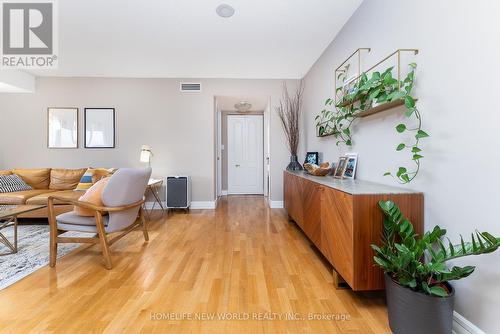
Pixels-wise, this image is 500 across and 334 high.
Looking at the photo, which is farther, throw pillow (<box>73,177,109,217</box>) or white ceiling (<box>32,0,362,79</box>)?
white ceiling (<box>32,0,362,79</box>)

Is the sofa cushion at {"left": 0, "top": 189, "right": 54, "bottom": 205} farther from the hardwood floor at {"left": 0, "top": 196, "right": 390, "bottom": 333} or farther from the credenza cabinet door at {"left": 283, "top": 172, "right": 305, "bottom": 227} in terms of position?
the credenza cabinet door at {"left": 283, "top": 172, "right": 305, "bottom": 227}

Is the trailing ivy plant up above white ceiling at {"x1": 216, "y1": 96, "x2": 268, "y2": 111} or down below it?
below

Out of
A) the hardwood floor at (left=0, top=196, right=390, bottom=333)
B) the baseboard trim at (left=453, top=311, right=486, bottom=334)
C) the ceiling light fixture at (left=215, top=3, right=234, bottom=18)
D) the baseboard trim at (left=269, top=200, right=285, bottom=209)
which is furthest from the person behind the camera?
the baseboard trim at (left=269, top=200, right=285, bottom=209)

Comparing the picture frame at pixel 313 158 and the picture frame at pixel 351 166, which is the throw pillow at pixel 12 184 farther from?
the picture frame at pixel 351 166

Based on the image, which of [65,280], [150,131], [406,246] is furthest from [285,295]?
[150,131]

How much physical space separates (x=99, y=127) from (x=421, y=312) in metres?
5.15

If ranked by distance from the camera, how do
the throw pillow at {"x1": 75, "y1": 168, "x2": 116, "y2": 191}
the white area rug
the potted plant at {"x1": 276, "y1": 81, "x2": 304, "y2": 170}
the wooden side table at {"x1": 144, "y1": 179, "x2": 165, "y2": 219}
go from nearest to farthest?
the white area rug → the throw pillow at {"x1": 75, "y1": 168, "x2": 116, "y2": 191} → the potted plant at {"x1": 276, "y1": 81, "x2": 304, "y2": 170} → the wooden side table at {"x1": 144, "y1": 179, "x2": 165, "y2": 219}

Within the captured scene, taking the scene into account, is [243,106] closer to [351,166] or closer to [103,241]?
[351,166]

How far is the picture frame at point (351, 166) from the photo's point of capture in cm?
234

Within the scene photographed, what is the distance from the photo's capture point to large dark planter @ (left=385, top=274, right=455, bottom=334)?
1096 mm

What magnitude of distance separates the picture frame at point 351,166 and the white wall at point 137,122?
2111 mm

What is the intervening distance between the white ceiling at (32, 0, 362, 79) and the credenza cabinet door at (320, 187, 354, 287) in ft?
6.54

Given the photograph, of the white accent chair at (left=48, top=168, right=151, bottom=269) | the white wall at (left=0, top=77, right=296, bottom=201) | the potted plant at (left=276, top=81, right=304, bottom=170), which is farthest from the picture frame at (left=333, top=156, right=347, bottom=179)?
the white accent chair at (left=48, top=168, right=151, bottom=269)

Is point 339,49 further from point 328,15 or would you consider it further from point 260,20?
point 260,20
